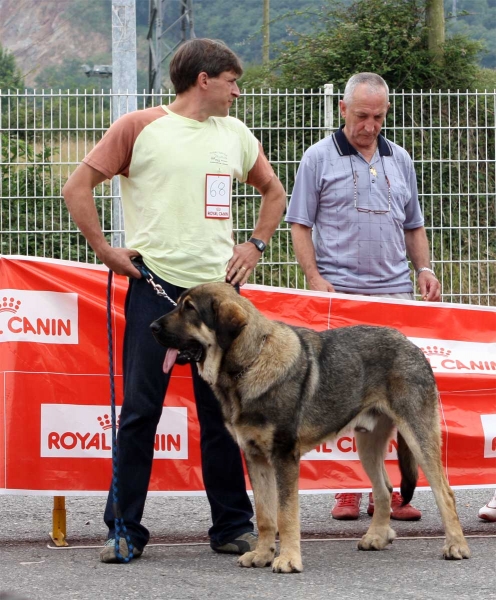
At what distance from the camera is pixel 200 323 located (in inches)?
198

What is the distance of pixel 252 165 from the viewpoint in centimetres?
576

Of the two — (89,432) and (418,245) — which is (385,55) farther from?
(89,432)

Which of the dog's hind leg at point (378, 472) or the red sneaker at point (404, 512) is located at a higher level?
the dog's hind leg at point (378, 472)

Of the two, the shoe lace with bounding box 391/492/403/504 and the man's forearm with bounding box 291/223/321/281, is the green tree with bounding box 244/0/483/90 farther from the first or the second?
the shoe lace with bounding box 391/492/403/504

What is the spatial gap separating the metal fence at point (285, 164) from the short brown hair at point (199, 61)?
20.1 ft

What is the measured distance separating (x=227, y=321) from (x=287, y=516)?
0.95m

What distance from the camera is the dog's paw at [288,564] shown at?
505cm

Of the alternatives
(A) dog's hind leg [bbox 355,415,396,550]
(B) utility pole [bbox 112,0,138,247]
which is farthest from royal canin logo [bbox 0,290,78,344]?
(B) utility pole [bbox 112,0,138,247]

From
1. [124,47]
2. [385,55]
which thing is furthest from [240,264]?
[385,55]

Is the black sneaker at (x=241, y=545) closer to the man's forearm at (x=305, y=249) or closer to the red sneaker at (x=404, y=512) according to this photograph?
the red sneaker at (x=404, y=512)

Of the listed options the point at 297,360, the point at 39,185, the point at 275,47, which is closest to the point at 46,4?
the point at 275,47

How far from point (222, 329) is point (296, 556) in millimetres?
1120

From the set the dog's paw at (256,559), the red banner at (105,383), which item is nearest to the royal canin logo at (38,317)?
the red banner at (105,383)

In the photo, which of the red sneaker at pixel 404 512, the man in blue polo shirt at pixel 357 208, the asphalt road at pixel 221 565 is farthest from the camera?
the red sneaker at pixel 404 512
